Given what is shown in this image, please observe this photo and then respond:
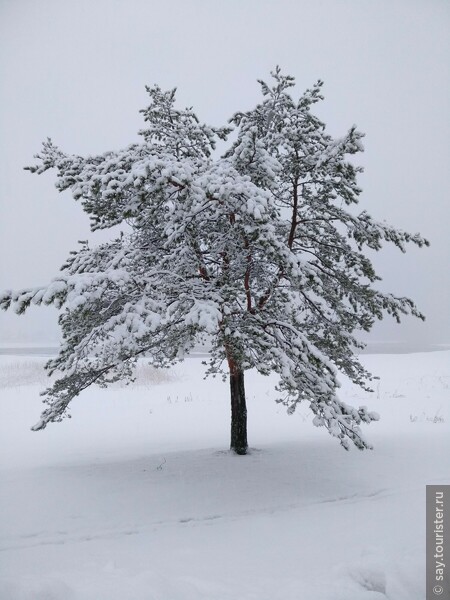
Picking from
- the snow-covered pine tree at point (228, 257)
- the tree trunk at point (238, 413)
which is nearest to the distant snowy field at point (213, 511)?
the tree trunk at point (238, 413)

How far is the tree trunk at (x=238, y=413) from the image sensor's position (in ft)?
30.2

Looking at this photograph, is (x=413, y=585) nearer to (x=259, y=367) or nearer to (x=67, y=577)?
(x=67, y=577)

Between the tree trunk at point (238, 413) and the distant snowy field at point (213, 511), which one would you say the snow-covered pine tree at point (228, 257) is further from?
the distant snowy field at point (213, 511)

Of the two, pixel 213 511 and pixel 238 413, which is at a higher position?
pixel 238 413

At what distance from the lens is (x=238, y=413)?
30.2ft

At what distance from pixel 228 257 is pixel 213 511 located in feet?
14.0

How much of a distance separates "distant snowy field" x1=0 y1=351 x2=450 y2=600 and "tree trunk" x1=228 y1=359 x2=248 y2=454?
0.33 m

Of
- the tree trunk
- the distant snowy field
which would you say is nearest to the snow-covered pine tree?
the tree trunk

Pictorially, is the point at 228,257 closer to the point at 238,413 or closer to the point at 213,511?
the point at 238,413

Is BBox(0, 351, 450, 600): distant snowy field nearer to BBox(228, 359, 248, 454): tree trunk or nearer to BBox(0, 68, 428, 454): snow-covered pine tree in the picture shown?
BBox(228, 359, 248, 454): tree trunk

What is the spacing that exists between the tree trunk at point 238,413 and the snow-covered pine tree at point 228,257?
0.03 meters

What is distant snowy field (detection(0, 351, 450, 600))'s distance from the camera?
162 inches

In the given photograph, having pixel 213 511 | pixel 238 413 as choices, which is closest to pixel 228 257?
pixel 238 413

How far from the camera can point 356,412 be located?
21.7 feet
